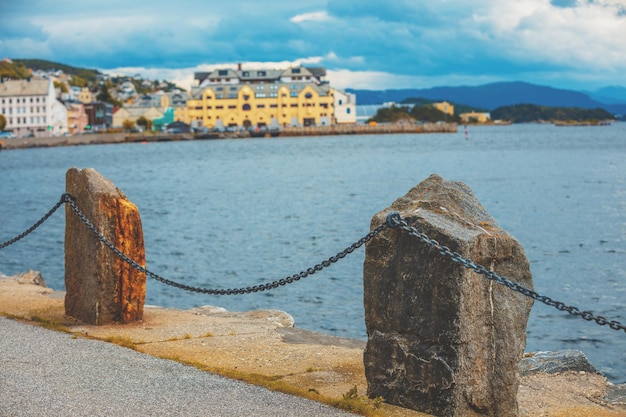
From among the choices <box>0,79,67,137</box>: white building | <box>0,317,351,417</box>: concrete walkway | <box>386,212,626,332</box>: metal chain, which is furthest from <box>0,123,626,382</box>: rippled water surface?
<box>0,79,67,137</box>: white building

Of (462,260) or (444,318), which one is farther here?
(444,318)

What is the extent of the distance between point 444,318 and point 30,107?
188m

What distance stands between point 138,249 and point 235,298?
37.6 feet

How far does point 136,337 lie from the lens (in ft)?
33.2

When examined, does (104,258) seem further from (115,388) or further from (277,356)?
(115,388)

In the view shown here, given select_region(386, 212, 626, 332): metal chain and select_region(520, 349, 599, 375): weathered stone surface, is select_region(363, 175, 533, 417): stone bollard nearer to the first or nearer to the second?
select_region(386, 212, 626, 332): metal chain

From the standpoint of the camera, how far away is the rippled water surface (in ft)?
66.3

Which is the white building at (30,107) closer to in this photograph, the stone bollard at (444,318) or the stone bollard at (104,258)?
the stone bollard at (104,258)

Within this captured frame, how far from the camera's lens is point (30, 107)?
185 m

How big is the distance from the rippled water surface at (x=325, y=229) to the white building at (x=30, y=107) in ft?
336

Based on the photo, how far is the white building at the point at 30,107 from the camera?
598 feet

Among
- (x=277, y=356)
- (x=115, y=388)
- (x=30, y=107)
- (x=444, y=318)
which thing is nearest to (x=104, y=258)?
(x=277, y=356)

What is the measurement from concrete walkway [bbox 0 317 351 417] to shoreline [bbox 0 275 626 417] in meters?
0.25

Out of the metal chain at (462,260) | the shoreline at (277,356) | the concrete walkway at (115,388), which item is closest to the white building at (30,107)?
the shoreline at (277,356)
